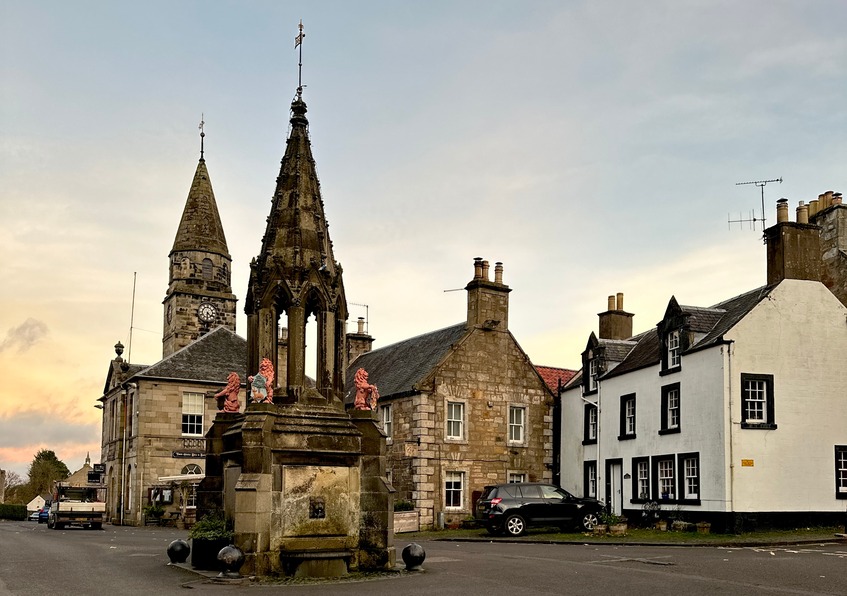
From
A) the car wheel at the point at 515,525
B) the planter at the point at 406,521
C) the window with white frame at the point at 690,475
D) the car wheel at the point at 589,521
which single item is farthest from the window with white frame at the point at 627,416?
the planter at the point at 406,521

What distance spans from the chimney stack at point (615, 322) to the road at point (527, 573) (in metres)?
16.3

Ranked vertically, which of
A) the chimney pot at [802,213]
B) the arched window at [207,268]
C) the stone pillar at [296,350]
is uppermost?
the arched window at [207,268]

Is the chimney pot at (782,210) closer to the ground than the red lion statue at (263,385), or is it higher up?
higher up

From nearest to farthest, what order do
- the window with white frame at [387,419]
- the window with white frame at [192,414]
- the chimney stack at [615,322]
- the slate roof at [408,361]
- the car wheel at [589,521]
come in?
the car wheel at [589,521]
the slate roof at [408,361]
the window with white frame at [387,419]
the chimney stack at [615,322]
the window with white frame at [192,414]

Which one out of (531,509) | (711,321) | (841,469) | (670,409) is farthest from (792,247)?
(531,509)

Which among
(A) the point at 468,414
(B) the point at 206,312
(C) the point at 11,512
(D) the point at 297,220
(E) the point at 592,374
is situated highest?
(B) the point at 206,312

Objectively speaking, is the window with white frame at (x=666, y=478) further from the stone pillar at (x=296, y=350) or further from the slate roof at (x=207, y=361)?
the slate roof at (x=207, y=361)

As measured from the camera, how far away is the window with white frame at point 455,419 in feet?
120

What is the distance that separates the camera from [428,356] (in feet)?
128

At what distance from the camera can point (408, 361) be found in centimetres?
4072

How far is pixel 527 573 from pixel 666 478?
15.2 m

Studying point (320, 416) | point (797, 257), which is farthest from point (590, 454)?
point (320, 416)

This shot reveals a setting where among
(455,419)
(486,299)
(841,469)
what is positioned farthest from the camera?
(486,299)

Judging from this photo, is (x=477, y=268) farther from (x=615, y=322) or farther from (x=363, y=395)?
(x=363, y=395)
